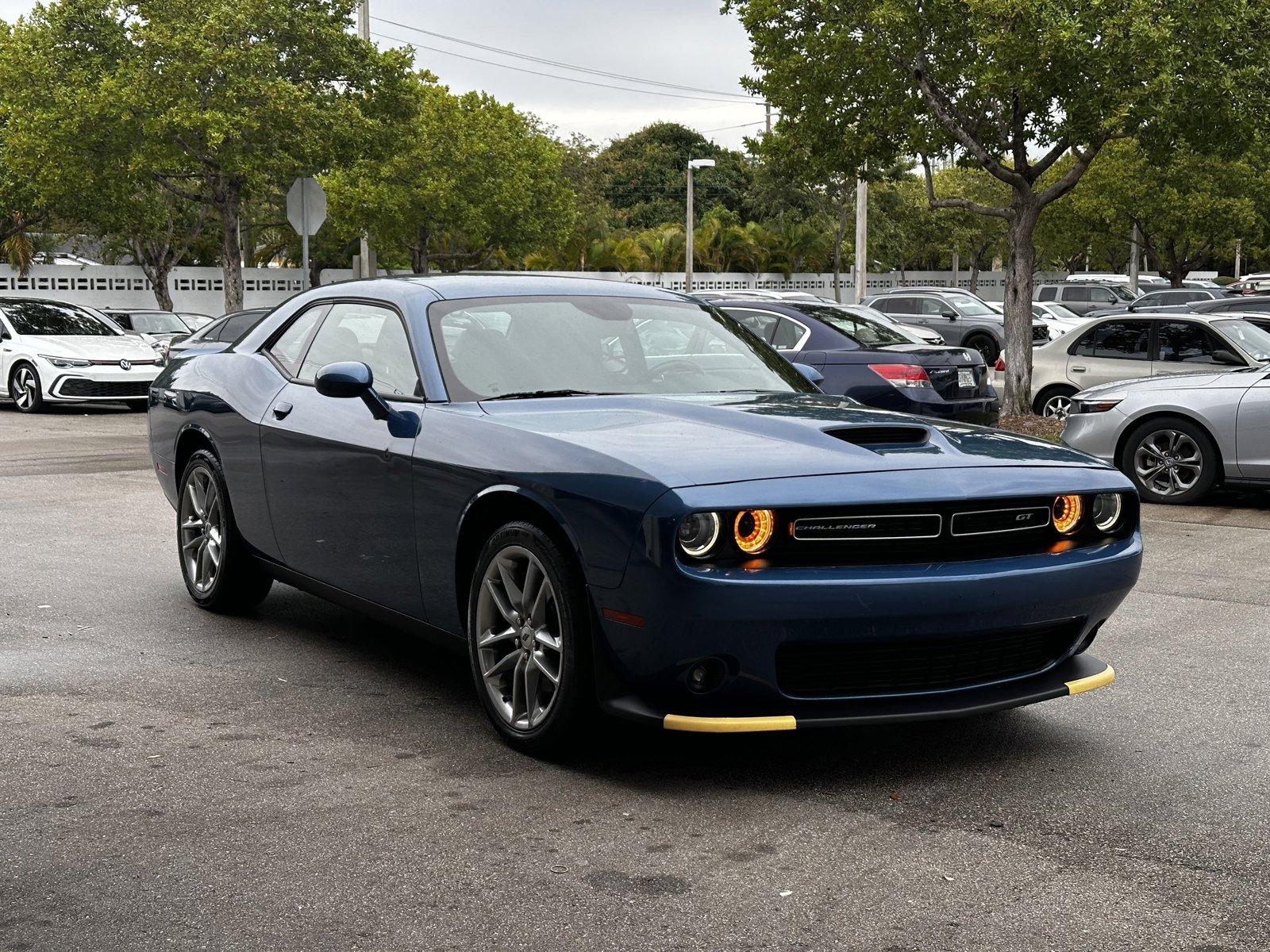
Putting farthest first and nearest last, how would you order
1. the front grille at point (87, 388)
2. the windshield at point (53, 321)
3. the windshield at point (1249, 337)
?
the windshield at point (53, 321) → the front grille at point (87, 388) → the windshield at point (1249, 337)

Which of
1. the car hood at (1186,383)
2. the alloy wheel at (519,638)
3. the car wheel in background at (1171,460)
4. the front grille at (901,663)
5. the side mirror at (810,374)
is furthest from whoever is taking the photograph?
the car wheel in background at (1171,460)

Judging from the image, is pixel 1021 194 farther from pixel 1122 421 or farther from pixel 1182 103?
pixel 1122 421

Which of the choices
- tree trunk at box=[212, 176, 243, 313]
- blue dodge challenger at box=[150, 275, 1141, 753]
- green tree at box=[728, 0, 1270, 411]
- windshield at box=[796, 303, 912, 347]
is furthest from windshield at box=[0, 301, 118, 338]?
blue dodge challenger at box=[150, 275, 1141, 753]

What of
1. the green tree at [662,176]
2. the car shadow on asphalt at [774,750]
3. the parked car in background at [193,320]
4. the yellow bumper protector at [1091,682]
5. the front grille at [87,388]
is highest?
the green tree at [662,176]

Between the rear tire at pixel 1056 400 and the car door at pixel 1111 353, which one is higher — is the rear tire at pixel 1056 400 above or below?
below

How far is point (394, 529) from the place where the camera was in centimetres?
529

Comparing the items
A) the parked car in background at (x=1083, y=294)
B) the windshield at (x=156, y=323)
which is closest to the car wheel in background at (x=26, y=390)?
the windshield at (x=156, y=323)

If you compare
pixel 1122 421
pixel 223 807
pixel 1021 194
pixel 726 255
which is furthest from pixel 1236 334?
pixel 726 255

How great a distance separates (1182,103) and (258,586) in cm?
1285

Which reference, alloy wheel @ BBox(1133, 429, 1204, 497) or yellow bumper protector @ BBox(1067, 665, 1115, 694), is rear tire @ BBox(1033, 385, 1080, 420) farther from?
yellow bumper protector @ BBox(1067, 665, 1115, 694)

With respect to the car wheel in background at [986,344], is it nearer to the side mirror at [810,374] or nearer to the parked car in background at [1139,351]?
the parked car in background at [1139,351]

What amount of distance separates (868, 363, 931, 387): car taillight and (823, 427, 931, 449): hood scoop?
26.9 feet

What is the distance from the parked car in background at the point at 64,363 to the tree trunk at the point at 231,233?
8.46 metres

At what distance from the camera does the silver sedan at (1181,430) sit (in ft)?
35.7
